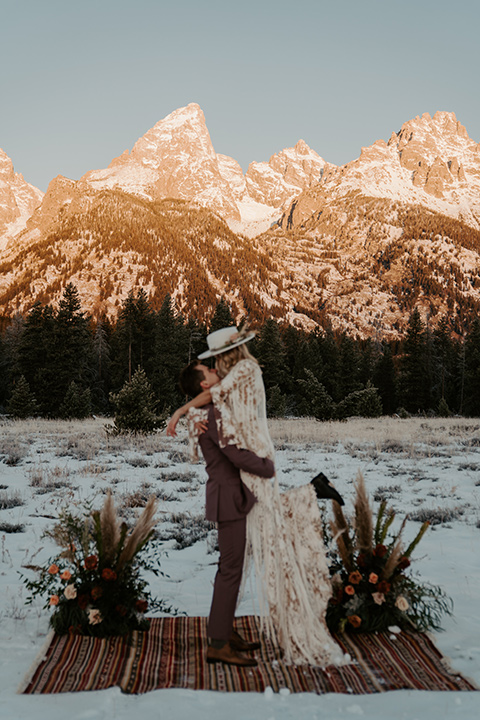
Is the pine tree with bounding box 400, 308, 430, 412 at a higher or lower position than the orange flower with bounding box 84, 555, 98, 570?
higher

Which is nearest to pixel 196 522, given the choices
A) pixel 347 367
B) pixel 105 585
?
pixel 105 585

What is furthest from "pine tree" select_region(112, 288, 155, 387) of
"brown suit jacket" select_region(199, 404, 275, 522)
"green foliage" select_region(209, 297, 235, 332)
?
"brown suit jacket" select_region(199, 404, 275, 522)

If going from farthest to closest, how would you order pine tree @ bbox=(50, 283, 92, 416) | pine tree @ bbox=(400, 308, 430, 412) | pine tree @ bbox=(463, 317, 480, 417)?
pine tree @ bbox=(400, 308, 430, 412)
pine tree @ bbox=(463, 317, 480, 417)
pine tree @ bbox=(50, 283, 92, 416)

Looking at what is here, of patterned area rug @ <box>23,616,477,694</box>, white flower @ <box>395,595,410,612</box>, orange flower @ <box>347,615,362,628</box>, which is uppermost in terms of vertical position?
white flower @ <box>395,595,410,612</box>

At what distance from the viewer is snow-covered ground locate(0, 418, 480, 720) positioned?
116 inches

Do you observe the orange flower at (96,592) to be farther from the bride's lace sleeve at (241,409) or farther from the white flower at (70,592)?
the bride's lace sleeve at (241,409)

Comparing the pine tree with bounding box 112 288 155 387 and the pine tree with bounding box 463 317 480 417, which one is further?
the pine tree with bounding box 112 288 155 387

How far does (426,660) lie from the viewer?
139 inches

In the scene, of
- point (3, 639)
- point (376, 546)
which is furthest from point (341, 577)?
point (3, 639)

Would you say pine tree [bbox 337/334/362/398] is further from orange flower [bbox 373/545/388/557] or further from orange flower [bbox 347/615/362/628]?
orange flower [bbox 347/615/362/628]

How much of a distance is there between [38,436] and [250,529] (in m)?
13.4

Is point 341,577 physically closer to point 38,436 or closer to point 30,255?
point 38,436

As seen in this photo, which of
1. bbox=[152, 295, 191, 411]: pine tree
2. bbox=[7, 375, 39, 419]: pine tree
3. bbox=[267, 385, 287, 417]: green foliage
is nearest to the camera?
bbox=[7, 375, 39, 419]: pine tree

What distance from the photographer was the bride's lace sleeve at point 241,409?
137 inches
